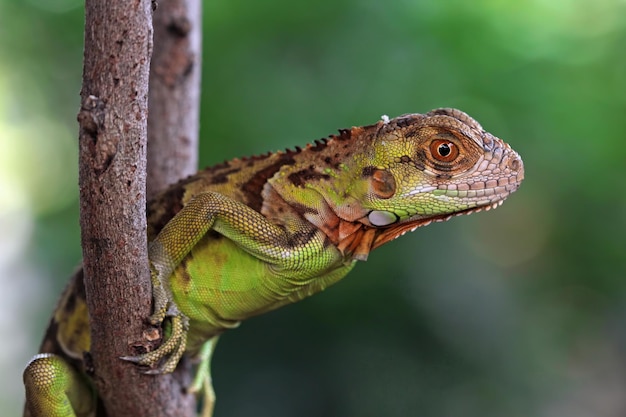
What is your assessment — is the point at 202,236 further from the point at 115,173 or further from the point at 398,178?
the point at 398,178

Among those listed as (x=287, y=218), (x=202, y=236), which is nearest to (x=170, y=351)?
(x=202, y=236)

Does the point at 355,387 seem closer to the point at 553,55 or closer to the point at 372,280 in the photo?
the point at 372,280

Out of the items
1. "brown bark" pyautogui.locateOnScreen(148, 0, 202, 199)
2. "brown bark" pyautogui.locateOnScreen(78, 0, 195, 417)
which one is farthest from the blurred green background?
"brown bark" pyautogui.locateOnScreen(78, 0, 195, 417)

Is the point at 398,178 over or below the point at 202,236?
over

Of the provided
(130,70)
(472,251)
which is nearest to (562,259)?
(472,251)

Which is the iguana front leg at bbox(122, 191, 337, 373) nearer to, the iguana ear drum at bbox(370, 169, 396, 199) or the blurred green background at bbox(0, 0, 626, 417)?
the iguana ear drum at bbox(370, 169, 396, 199)

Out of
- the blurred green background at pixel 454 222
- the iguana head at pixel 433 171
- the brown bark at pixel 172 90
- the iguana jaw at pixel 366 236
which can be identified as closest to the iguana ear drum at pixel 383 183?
the iguana head at pixel 433 171
